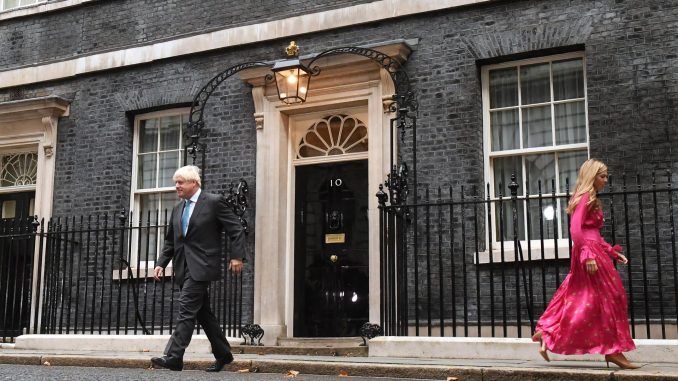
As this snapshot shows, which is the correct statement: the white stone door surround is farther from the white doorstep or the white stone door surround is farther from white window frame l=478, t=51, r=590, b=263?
white window frame l=478, t=51, r=590, b=263

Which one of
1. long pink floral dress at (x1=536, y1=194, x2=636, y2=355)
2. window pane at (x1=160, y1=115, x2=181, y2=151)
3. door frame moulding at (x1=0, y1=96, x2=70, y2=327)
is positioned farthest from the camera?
door frame moulding at (x1=0, y1=96, x2=70, y2=327)

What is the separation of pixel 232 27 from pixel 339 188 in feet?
8.67

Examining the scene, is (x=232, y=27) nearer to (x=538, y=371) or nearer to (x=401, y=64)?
(x=401, y=64)

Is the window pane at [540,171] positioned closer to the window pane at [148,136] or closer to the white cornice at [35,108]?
the window pane at [148,136]

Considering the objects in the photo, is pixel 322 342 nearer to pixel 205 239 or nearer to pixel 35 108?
pixel 205 239

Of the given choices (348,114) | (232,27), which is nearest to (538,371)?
(348,114)

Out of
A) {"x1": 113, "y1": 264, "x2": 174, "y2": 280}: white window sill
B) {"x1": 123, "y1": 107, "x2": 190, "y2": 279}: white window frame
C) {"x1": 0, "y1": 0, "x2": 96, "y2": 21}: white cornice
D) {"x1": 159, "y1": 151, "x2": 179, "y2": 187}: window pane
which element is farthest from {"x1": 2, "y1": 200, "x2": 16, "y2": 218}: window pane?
{"x1": 0, "y1": 0, "x2": 96, "y2": 21}: white cornice

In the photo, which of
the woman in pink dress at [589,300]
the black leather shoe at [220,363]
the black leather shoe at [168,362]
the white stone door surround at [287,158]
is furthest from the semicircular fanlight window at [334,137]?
the black leather shoe at [168,362]

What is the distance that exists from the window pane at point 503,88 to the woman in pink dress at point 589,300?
306 centimetres

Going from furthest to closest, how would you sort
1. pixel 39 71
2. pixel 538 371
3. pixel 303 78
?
pixel 39 71
pixel 303 78
pixel 538 371

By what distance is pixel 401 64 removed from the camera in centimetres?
1006

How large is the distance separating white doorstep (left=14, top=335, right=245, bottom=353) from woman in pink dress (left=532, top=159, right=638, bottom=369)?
4.21 m

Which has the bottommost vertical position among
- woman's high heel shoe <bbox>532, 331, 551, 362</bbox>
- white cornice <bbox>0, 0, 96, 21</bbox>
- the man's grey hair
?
woman's high heel shoe <bbox>532, 331, 551, 362</bbox>

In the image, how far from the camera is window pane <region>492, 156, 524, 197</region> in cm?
950
